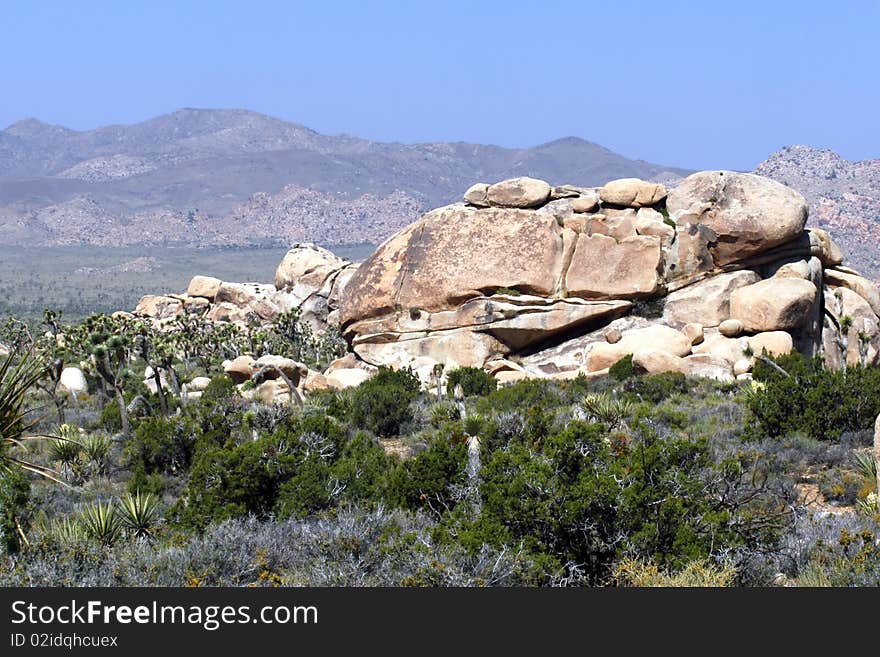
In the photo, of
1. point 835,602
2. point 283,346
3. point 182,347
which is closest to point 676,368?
point 835,602

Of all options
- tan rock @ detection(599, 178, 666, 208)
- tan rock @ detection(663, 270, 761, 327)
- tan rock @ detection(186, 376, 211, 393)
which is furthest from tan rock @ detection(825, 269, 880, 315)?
tan rock @ detection(186, 376, 211, 393)

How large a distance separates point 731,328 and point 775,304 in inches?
65.5

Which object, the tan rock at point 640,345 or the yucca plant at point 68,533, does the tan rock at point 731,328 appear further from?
the yucca plant at point 68,533

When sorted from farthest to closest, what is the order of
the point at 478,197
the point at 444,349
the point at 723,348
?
the point at 478,197 → the point at 444,349 → the point at 723,348

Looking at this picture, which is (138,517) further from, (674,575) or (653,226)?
(653,226)

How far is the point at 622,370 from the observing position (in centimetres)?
3173

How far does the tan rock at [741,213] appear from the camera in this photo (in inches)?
1369

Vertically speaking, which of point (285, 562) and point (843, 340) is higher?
point (285, 562)

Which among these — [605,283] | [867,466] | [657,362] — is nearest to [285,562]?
[867,466]

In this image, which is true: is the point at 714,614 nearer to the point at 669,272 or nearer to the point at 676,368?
the point at 676,368

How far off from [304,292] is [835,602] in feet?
208

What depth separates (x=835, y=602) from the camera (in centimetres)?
830

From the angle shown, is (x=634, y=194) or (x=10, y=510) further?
(x=634, y=194)

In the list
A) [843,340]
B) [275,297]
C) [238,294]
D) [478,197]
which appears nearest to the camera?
[843,340]
